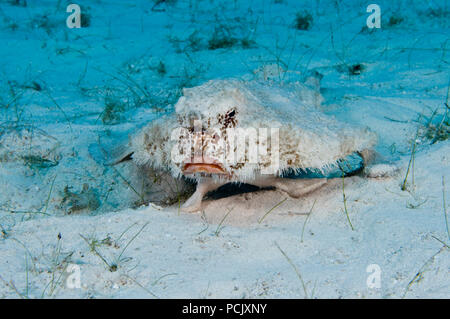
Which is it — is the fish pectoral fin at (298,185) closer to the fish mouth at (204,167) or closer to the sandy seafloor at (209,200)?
the sandy seafloor at (209,200)

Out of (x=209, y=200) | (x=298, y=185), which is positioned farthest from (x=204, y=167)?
(x=298, y=185)

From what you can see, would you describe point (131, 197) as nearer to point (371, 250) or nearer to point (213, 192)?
point (213, 192)

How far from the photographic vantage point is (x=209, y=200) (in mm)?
3049

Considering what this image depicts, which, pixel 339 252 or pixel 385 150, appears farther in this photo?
pixel 385 150

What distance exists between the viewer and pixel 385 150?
12.2ft

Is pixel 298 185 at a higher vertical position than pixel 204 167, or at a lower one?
Answer: lower

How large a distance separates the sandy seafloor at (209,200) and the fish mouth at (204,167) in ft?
1.24

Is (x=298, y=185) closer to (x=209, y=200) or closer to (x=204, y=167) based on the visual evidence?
(x=209, y=200)

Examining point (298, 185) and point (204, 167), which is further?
point (298, 185)

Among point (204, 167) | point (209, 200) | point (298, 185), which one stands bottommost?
point (209, 200)

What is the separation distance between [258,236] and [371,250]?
27.0 inches

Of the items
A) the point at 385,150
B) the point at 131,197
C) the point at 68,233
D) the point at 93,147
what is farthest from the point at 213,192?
the point at 385,150

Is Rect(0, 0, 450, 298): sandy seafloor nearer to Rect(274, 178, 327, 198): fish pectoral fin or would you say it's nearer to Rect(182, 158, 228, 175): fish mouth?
Rect(274, 178, 327, 198): fish pectoral fin

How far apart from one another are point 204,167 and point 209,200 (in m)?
0.55
